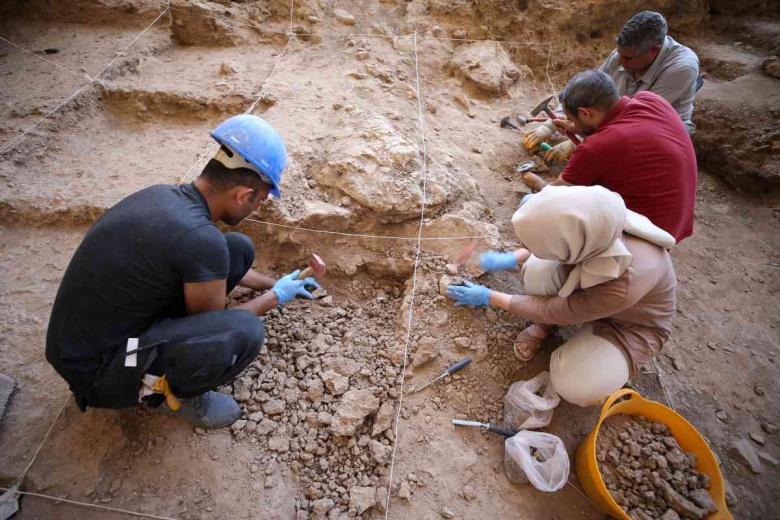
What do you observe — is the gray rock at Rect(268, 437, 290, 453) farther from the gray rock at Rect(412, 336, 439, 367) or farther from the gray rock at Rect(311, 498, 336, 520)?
the gray rock at Rect(412, 336, 439, 367)

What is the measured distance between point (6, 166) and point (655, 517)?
4014mm

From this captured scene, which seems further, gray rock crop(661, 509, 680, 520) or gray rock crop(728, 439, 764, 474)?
gray rock crop(728, 439, 764, 474)

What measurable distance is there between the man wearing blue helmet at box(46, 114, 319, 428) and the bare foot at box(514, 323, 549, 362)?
1.28 meters

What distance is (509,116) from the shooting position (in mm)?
3477

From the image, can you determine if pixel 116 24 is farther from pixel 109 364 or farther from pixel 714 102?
pixel 714 102

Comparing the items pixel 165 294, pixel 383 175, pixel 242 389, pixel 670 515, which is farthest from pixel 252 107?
pixel 670 515

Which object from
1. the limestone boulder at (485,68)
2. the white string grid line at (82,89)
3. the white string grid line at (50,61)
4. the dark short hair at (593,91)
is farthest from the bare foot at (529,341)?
the white string grid line at (50,61)

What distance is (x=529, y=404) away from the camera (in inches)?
70.4

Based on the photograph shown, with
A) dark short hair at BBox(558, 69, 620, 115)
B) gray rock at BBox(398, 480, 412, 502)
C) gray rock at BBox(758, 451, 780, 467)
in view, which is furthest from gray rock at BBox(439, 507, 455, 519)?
dark short hair at BBox(558, 69, 620, 115)

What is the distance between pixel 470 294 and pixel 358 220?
32.8 inches

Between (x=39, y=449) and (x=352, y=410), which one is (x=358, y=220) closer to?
(x=352, y=410)

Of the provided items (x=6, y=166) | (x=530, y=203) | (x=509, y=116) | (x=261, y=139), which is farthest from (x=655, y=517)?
(x=6, y=166)

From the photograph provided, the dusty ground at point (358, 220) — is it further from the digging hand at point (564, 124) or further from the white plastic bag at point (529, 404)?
the digging hand at point (564, 124)

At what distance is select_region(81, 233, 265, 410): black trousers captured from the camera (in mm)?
1405
